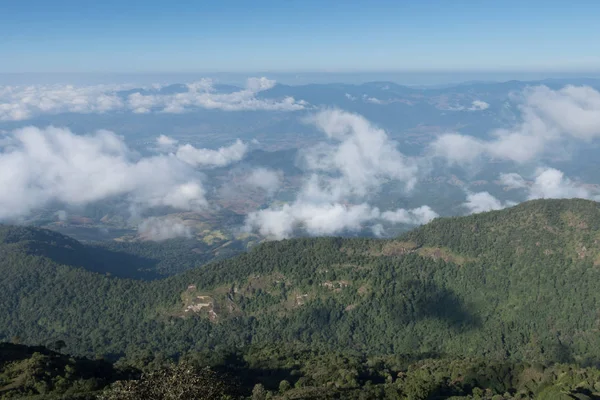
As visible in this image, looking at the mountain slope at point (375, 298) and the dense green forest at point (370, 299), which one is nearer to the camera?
the dense green forest at point (370, 299)

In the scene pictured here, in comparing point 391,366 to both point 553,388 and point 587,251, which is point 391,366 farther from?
point 587,251

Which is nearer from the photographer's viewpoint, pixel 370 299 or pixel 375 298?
pixel 370 299

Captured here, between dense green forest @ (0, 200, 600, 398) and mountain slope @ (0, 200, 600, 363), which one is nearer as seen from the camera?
dense green forest @ (0, 200, 600, 398)

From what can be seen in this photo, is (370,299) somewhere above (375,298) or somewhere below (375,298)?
below
